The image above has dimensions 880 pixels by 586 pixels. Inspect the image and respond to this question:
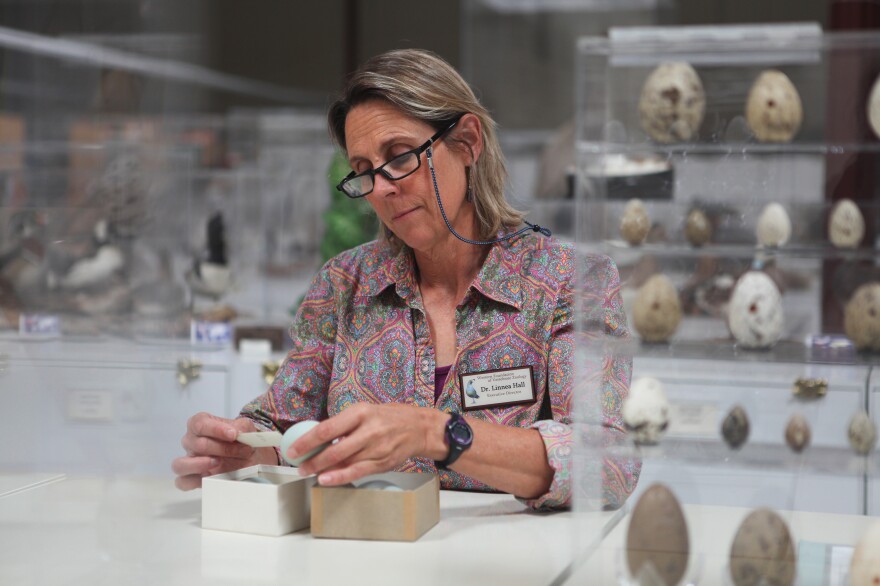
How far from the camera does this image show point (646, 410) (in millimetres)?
1018

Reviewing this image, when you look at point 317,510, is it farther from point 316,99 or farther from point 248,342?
point 316,99

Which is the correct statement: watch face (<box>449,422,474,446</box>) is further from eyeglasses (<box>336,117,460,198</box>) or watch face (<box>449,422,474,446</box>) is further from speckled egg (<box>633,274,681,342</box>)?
eyeglasses (<box>336,117,460,198</box>)

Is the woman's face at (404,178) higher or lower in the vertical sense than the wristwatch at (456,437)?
higher

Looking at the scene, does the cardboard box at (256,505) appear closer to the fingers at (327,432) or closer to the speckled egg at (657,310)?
the fingers at (327,432)

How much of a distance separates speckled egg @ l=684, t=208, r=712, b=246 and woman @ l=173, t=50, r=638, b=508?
15.4 inches

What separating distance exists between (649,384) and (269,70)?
5461 mm

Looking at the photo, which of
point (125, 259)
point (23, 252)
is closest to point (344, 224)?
point (125, 259)

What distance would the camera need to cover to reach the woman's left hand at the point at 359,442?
4.11 ft

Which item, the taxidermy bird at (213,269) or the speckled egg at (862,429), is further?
the taxidermy bird at (213,269)

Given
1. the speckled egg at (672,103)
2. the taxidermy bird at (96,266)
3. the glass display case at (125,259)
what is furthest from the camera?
the taxidermy bird at (96,266)

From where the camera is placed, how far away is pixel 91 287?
2.69m

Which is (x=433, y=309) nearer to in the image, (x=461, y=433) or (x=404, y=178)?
(x=404, y=178)

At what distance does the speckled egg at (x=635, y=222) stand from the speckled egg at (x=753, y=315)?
0.20m

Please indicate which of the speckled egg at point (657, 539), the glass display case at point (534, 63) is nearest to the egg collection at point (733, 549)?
the speckled egg at point (657, 539)
